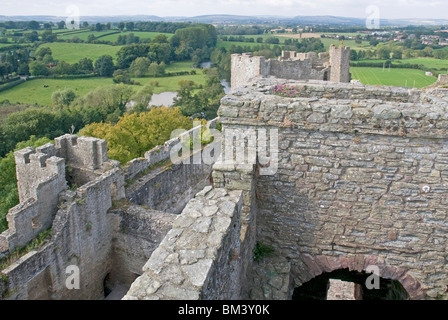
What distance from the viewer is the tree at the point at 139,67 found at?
77.4 metres

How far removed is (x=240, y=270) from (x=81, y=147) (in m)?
8.49

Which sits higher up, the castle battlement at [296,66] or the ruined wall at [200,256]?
the castle battlement at [296,66]

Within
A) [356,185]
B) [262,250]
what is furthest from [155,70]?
[356,185]

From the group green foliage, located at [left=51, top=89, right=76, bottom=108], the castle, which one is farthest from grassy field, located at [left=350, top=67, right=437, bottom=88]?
the castle

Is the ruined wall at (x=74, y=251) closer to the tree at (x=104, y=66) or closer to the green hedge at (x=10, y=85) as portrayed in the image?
the green hedge at (x=10, y=85)

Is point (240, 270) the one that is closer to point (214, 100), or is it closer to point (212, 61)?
point (214, 100)

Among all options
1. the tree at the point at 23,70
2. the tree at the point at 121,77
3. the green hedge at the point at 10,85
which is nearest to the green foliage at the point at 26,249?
the green hedge at the point at 10,85

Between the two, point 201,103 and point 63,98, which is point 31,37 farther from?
point 201,103

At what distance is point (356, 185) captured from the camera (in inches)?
200

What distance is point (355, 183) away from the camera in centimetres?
508

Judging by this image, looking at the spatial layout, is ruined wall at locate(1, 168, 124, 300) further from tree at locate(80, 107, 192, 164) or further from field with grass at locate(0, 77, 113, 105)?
field with grass at locate(0, 77, 113, 105)

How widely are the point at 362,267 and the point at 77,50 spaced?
92.3 metres

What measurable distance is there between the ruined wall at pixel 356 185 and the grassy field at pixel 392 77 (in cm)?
3963

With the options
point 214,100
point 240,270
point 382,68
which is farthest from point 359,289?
point 382,68
